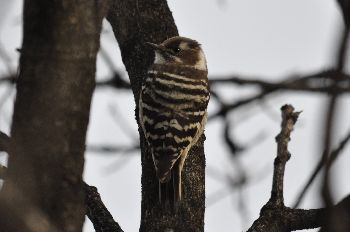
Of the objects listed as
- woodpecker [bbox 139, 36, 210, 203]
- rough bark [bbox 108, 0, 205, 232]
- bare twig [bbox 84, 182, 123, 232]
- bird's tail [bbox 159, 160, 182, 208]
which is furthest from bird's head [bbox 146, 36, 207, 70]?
bare twig [bbox 84, 182, 123, 232]

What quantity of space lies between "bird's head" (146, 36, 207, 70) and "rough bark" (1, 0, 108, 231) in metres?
3.83

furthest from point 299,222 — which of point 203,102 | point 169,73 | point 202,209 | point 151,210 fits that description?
point 169,73

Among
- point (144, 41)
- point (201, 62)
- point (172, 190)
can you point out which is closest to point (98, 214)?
point (172, 190)

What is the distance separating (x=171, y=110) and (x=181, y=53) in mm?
1463

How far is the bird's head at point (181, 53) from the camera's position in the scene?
6787 mm

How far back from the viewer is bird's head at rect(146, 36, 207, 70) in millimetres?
6787

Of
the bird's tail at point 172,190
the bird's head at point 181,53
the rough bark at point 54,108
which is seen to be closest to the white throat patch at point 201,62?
the bird's head at point 181,53

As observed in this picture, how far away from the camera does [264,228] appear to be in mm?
4633

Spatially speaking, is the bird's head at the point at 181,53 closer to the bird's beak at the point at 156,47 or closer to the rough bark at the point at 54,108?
the bird's beak at the point at 156,47

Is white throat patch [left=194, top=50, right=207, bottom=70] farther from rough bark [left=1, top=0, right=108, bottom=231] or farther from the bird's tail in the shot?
rough bark [left=1, top=0, right=108, bottom=231]

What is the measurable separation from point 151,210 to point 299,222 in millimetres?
1041

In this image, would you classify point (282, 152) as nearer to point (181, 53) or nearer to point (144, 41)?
point (144, 41)

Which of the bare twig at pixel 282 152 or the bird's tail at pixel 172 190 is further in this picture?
the bare twig at pixel 282 152

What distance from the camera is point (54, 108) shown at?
8.52ft
